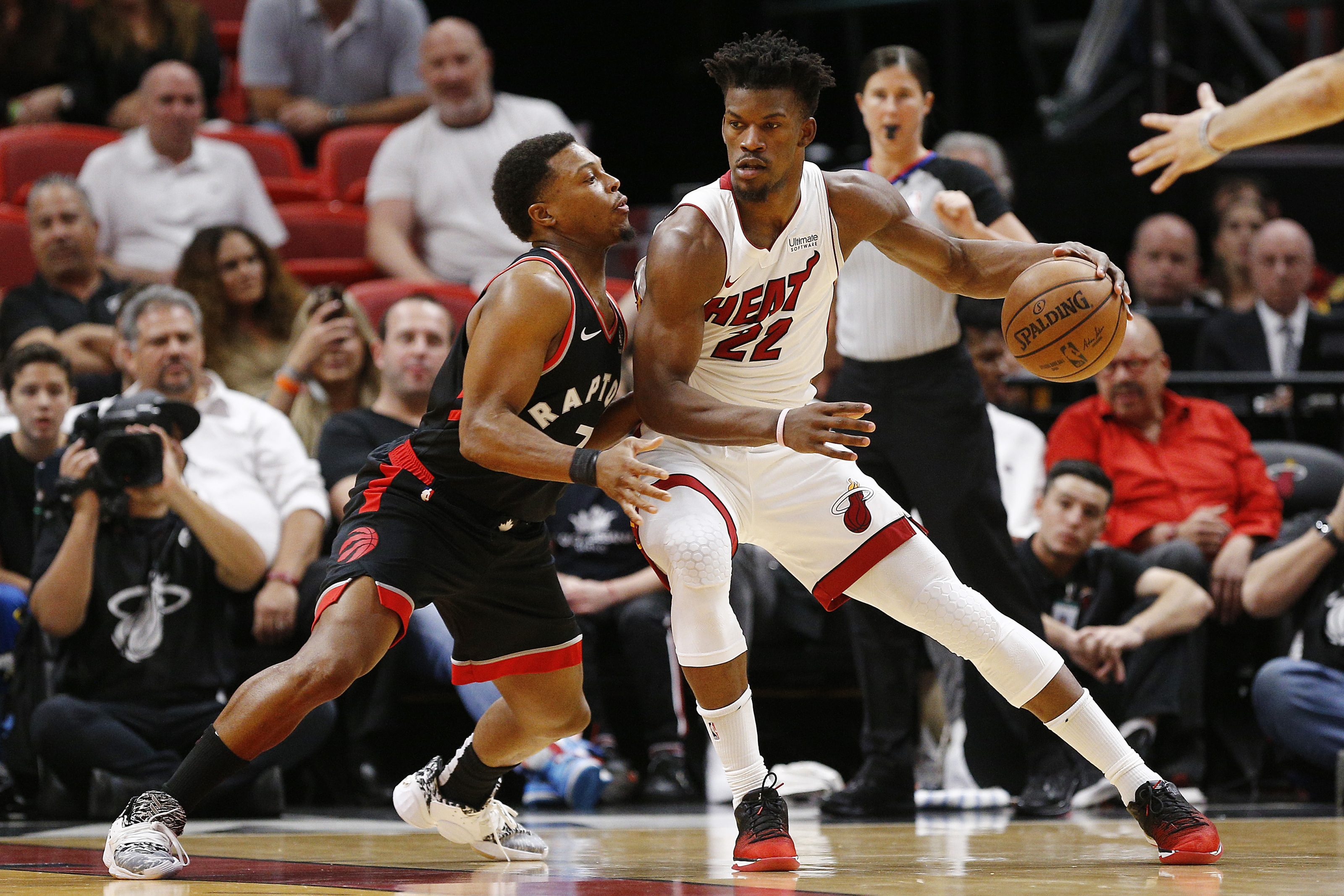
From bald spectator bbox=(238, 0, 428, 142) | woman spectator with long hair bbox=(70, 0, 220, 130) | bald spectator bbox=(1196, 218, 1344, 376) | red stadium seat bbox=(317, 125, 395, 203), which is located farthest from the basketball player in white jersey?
Result: woman spectator with long hair bbox=(70, 0, 220, 130)

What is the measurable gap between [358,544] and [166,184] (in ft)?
15.7

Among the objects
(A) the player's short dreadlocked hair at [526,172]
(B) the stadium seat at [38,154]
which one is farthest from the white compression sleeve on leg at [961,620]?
(B) the stadium seat at [38,154]

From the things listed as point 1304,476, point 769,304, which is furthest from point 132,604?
point 1304,476

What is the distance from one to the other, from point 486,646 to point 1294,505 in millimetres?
3892

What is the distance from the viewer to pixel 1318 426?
21.5ft

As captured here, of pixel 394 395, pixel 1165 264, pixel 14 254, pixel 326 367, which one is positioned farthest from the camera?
pixel 14 254

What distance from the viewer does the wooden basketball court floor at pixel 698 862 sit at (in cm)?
293

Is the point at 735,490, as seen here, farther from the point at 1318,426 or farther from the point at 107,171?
the point at 107,171

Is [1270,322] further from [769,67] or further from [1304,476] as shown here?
[769,67]

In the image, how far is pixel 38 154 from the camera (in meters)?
7.97

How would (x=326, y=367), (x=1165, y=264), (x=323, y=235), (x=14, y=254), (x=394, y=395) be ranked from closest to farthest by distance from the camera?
(x=394, y=395), (x=326, y=367), (x=1165, y=264), (x=14, y=254), (x=323, y=235)

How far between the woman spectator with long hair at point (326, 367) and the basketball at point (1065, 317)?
330 centimetres

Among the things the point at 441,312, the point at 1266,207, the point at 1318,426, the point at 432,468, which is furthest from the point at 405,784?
the point at 1266,207

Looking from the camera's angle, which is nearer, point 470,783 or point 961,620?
point 961,620
